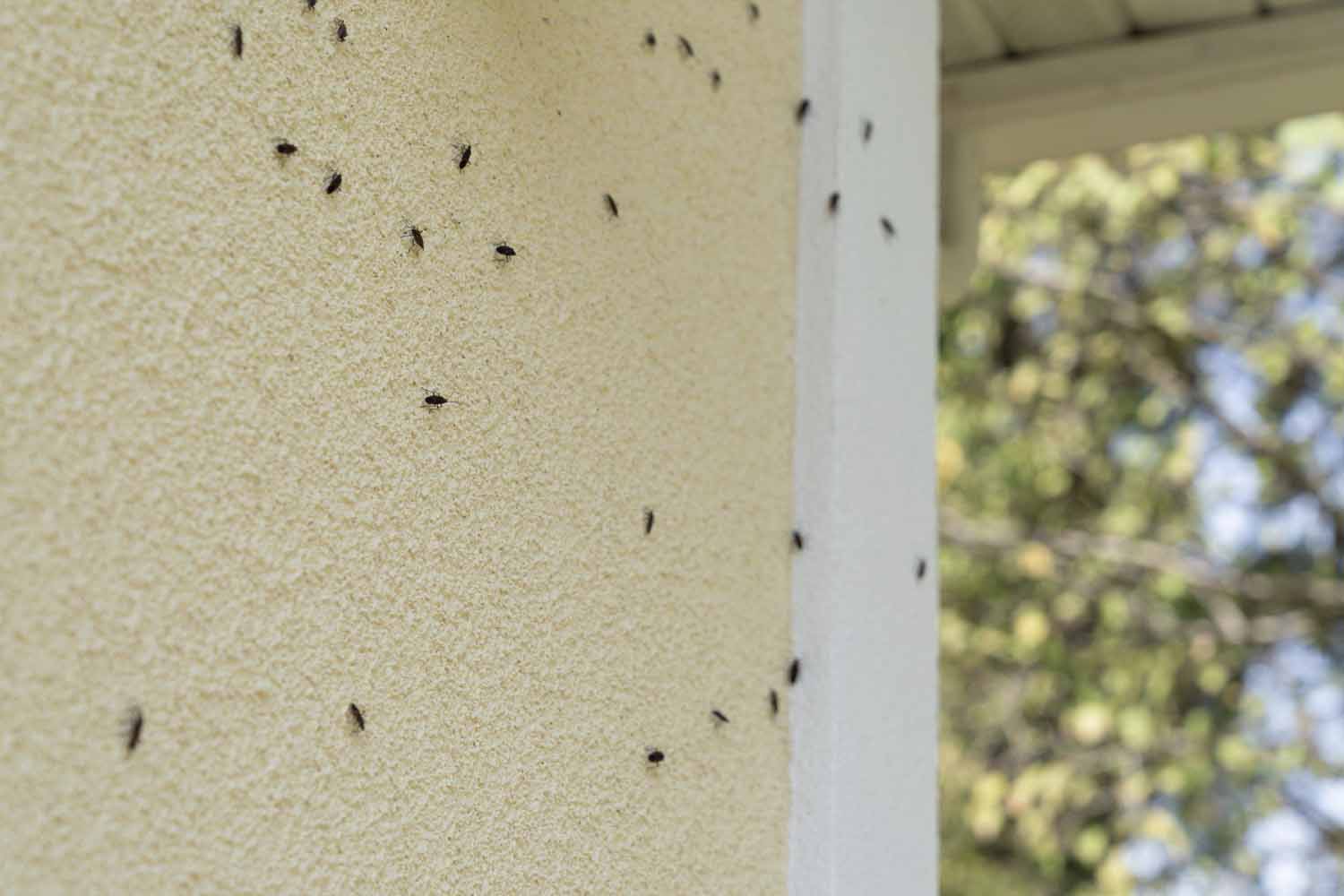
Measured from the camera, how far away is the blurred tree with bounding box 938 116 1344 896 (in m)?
6.52

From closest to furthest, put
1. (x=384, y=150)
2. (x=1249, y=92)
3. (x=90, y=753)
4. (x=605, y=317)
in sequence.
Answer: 1. (x=90, y=753)
2. (x=384, y=150)
3. (x=605, y=317)
4. (x=1249, y=92)

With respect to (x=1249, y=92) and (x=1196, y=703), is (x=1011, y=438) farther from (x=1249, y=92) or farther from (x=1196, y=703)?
(x=1249, y=92)

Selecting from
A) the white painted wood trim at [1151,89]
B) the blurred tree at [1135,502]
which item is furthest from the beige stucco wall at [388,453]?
the blurred tree at [1135,502]

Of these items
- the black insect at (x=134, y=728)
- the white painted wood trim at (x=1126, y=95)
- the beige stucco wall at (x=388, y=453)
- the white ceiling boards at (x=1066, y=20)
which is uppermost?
the white ceiling boards at (x=1066, y=20)

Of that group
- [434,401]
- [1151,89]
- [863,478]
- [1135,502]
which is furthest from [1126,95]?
[1135,502]

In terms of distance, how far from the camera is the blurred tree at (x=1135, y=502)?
652cm

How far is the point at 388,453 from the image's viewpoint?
116 cm

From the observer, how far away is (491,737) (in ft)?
4.08

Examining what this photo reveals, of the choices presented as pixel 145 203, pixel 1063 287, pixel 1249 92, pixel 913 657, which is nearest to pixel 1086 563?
pixel 1063 287

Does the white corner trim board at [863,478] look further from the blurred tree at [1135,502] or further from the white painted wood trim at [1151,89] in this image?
the blurred tree at [1135,502]

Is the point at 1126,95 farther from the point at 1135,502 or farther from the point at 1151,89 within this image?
the point at 1135,502

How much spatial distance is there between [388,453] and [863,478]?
75cm

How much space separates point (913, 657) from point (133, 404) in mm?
1118

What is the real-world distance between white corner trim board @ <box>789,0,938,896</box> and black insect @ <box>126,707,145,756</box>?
0.86 meters
